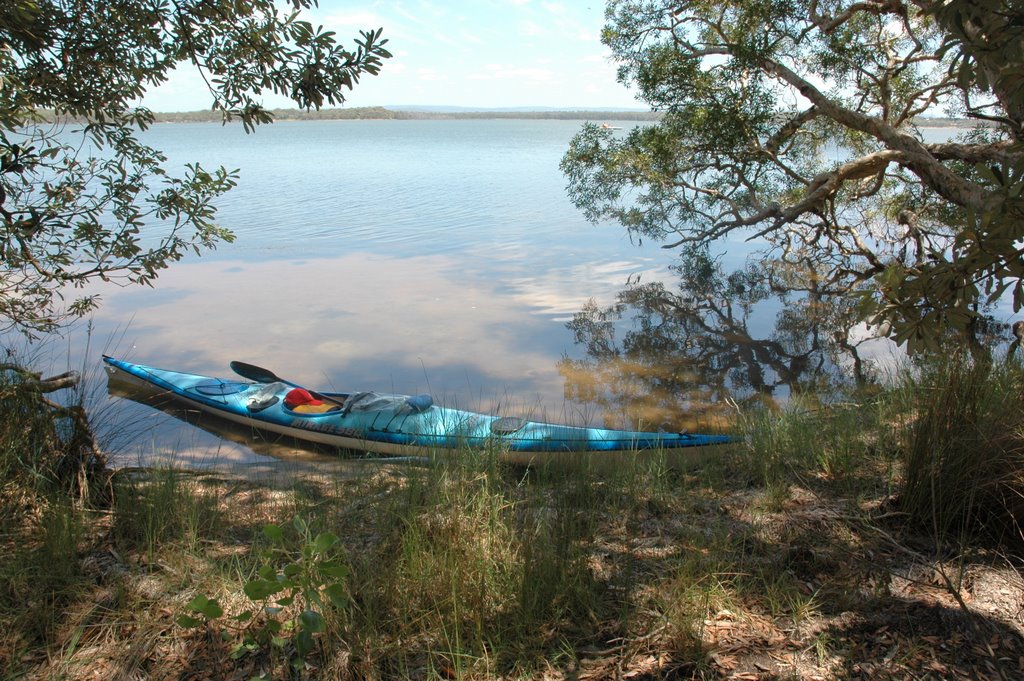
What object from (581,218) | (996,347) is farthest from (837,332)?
(581,218)

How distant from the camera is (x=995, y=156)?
8008 millimetres

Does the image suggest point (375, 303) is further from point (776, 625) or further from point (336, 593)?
point (336, 593)

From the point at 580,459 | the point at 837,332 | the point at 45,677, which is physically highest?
the point at 45,677

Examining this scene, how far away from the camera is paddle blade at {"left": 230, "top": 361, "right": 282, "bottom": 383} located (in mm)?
8055

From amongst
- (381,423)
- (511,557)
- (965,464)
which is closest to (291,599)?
(511,557)

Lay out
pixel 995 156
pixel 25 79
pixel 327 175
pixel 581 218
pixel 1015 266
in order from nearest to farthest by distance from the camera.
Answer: pixel 1015 266 → pixel 25 79 → pixel 995 156 → pixel 581 218 → pixel 327 175

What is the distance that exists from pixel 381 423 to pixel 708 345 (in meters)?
5.80


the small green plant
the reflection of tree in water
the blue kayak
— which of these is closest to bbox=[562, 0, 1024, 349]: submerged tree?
the reflection of tree in water

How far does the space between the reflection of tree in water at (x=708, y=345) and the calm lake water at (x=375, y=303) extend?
469 millimetres

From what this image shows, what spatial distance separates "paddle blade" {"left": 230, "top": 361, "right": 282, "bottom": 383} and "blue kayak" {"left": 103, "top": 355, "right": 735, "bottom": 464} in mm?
11

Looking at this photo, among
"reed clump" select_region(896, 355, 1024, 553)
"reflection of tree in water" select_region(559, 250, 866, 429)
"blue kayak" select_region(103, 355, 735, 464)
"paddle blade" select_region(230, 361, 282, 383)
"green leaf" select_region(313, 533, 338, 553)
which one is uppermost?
"green leaf" select_region(313, 533, 338, 553)

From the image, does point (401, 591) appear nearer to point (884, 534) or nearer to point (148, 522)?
point (148, 522)

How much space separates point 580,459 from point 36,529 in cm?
256

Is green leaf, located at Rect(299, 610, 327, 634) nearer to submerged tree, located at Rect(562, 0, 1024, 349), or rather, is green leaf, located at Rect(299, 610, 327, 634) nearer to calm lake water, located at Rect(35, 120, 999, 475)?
calm lake water, located at Rect(35, 120, 999, 475)
